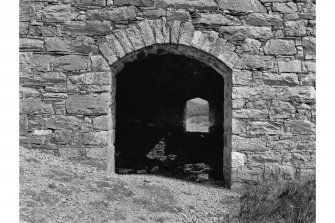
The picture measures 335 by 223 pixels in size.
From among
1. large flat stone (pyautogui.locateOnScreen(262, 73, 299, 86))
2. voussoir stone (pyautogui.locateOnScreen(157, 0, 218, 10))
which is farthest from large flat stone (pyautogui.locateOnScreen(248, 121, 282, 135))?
voussoir stone (pyautogui.locateOnScreen(157, 0, 218, 10))

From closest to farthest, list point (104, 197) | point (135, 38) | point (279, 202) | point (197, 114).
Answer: point (104, 197)
point (279, 202)
point (135, 38)
point (197, 114)

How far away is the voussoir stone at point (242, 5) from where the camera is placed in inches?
164

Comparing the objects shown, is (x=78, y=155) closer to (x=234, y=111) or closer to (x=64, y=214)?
(x=64, y=214)

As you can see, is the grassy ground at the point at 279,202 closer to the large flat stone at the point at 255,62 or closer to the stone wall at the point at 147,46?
the stone wall at the point at 147,46

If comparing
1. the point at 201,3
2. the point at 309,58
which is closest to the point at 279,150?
the point at 309,58

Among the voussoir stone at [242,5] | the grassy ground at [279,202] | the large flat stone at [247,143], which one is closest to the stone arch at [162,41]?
the voussoir stone at [242,5]

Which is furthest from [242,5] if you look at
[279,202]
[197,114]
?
[197,114]

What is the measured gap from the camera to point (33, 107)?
13.5 feet

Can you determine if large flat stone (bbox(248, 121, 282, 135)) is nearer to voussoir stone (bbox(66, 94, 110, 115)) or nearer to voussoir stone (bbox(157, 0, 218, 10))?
voussoir stone (bbox(157, 0, 218, 10))

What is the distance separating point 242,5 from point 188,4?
29.5 inches

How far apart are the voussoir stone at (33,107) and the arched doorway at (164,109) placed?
4025mm

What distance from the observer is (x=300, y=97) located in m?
4.23

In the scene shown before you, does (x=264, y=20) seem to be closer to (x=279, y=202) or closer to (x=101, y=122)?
(x=279, y=202)

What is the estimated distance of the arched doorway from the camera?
8516 mm
